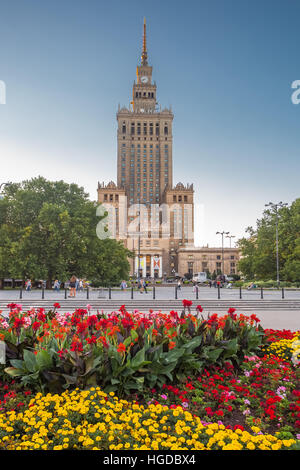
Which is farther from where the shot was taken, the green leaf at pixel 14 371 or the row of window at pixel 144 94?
the row of window at pixel 144 94

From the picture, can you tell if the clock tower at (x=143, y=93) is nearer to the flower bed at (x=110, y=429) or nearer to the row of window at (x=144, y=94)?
the row of window at (x=144, y=94)

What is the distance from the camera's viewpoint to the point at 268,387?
5.84 meters

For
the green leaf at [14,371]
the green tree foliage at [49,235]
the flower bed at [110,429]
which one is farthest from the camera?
the green tree foliage at [49,235]

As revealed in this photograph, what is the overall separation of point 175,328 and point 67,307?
13.2 meters

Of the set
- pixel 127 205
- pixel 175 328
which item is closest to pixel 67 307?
pixel 175 328

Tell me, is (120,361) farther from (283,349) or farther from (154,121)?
(154,121)

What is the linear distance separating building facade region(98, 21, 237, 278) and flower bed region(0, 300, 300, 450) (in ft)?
354

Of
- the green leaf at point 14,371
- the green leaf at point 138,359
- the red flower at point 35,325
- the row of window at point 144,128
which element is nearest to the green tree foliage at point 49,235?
the red flower at point 35,325

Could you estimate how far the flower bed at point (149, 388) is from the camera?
157 inches

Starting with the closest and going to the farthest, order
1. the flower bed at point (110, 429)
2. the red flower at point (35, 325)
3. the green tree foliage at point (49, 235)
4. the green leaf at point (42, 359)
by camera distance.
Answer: the flower bed at point (110, 429) < the green leaf at point (42, 359) < the red flower at point (35, 325) < the green tree foliage at point (49, 235)

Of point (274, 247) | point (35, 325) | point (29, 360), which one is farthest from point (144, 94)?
point (29, 360)

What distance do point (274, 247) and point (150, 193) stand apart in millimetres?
87798

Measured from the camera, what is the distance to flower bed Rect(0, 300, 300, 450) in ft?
13.1

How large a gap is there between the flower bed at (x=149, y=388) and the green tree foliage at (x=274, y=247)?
36.7m
